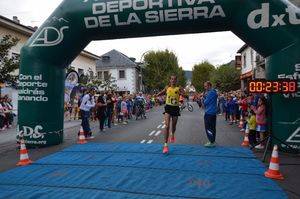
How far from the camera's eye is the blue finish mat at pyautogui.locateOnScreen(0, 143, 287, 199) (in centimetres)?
593

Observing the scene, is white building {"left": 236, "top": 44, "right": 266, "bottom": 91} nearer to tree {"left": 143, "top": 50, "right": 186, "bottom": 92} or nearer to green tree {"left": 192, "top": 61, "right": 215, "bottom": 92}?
tree {"left": 143, "top": 50, "right": 186, "bottom": 92}

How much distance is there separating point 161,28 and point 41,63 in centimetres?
401

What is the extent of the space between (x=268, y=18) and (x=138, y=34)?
3949 millimetres

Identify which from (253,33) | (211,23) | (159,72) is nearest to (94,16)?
(211,23)

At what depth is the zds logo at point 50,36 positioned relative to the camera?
1096 cm

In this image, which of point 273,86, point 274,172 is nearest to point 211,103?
point 273,86

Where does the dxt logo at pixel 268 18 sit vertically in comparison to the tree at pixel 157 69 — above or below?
below

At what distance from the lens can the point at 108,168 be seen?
7754mm

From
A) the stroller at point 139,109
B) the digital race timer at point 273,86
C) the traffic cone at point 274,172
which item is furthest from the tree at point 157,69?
the traffic cone at point 274,172

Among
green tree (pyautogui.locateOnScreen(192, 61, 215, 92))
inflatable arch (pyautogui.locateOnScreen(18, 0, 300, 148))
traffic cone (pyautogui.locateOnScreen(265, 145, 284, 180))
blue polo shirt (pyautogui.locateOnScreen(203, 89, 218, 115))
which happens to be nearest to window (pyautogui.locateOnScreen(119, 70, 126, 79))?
green tree (pyautogui.locateOnScreen(192, 61, 215, 92))

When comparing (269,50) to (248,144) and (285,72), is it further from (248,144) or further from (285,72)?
(248,144)

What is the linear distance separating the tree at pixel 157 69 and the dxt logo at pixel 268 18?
62202 mm

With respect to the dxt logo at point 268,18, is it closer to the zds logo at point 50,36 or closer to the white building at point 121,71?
the zds logo at point 50,36

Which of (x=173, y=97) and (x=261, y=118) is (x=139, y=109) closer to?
(x=173, y=97)
